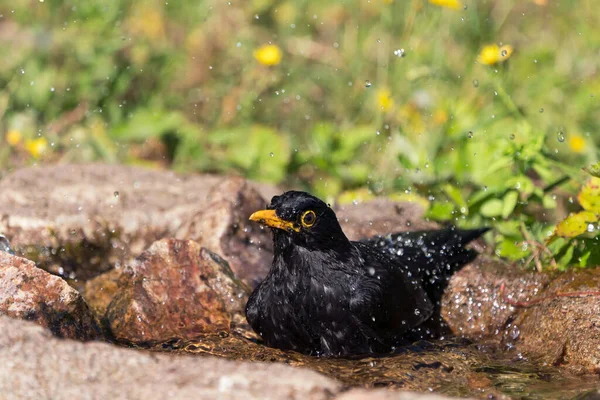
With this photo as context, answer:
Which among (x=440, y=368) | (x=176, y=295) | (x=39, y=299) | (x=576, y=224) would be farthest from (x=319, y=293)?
(x=576, y=224)

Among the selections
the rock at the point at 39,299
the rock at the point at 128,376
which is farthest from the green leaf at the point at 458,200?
the rock at the point at 128,376

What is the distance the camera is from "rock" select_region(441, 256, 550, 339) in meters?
4.62

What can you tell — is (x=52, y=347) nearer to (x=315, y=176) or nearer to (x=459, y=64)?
(x=315, y=176)

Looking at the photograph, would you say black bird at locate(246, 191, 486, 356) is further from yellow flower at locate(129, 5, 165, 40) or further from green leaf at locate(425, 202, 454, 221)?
yellow flower at locate(129, 5, 165, 40)

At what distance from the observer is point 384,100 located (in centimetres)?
740

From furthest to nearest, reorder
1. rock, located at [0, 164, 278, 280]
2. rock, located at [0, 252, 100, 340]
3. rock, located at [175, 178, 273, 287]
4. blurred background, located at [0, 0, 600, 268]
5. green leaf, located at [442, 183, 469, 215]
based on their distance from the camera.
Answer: blurred background, located at [0, 0, 600, 268]
green leaf, located at [442, 183, 469, 215]
rock, located at [0, 164, 278, 280]
rock, located at [175, 178, 273, 287]
rock, located at [0, 252, 100, 340]

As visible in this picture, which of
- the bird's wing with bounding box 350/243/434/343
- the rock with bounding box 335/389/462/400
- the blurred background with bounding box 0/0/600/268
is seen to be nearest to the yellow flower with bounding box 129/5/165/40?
the blurred background with bounding box 0/0/600/268

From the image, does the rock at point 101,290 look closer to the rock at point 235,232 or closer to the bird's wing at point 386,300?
the rock at point 235,232

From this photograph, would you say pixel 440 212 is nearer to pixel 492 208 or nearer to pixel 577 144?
pixel 492 208

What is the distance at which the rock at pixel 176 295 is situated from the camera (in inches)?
178

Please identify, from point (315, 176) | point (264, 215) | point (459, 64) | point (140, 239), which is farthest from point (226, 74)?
point (264, 215)

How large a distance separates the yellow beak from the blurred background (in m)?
2.24

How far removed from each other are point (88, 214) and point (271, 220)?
1871mm

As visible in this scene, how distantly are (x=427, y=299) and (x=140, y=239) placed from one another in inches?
73.5
